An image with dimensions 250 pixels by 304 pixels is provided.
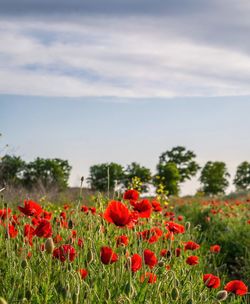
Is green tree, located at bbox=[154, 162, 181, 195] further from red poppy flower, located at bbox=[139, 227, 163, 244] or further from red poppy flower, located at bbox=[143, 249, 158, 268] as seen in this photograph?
red poppy flower, located at bbox=[143, 249, 158, 268]

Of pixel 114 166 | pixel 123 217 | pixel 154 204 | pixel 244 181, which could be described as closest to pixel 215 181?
pixel 244 181

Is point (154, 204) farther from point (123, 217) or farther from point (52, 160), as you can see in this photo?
point (52, 160)

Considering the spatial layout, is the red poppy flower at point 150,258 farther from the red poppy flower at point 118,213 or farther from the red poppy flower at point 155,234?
the red poppy flower at point 155,234

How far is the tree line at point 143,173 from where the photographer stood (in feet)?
95.3

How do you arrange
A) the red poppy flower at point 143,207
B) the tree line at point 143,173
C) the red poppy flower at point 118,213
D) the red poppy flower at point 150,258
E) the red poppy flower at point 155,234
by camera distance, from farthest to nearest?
the tree line at point 143,173 < the red poppy flower at point 155,234 < the red poppy flower at point 143,207 < the red poppy flower at point 150,258 < the red poppy flower at point 118,213

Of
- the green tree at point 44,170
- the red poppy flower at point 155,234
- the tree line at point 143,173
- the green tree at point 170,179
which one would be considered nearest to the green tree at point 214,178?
the tree line at point 143,173

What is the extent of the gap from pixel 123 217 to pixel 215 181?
117 ft

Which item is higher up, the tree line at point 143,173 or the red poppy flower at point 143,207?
the tree line at point 143,173

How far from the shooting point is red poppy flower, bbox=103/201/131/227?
3.08 metres

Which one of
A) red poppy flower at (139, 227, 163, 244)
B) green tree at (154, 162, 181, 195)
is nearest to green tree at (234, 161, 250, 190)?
green tree at (154, 162, 181, 195)

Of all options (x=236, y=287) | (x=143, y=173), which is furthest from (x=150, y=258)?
(x=143, y=173)

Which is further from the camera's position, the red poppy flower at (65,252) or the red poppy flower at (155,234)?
the red poppy flower at (155,234)

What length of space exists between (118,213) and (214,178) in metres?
35.4

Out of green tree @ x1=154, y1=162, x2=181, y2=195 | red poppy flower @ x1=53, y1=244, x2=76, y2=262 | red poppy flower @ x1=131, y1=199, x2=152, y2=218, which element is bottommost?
red poppy flower @ x1=53, y1=244, x2=76, y2=262
